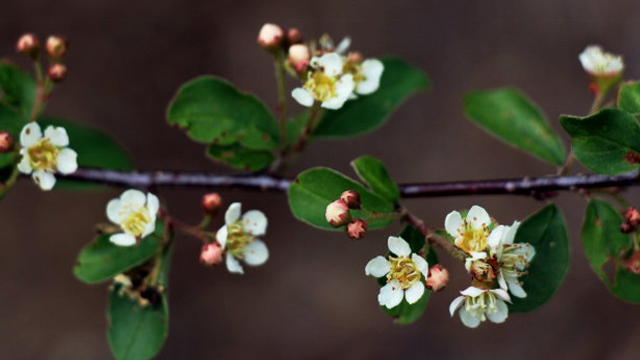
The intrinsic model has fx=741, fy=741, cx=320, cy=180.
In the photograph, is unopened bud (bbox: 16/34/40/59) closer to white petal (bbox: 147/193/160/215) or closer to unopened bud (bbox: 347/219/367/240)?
white petal (bbox: 147/193/160/215)

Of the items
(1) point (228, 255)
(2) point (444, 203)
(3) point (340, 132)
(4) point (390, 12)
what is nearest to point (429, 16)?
(4) point (390, 12)

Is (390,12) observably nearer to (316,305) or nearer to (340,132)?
(316,305)

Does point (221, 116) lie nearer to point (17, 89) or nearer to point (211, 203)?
point (211, 203)

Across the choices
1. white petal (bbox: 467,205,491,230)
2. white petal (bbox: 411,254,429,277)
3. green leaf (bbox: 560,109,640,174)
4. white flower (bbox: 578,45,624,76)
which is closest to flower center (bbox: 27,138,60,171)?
white petal (bbox: 411,254,429,277)

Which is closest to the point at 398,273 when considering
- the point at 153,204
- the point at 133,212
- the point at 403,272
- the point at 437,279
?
the point at 403,272

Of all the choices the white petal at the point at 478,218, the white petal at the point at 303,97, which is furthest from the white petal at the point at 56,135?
the white petal at the point at 478,218

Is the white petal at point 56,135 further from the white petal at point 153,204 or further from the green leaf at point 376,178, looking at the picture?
the green leaf at point 376,178
